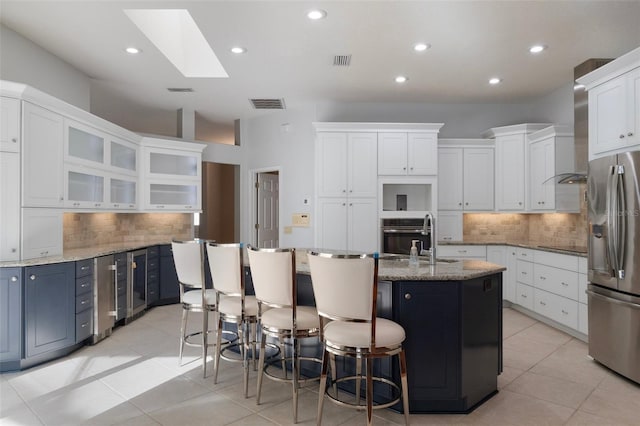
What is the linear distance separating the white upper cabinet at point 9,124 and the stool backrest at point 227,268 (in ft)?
6.50

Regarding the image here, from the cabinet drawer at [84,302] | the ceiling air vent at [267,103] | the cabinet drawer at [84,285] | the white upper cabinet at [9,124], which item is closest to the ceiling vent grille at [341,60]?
the ceiling air vent at [267,103]

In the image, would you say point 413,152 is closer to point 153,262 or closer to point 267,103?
point 267,103

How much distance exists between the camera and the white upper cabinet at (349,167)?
578 cm

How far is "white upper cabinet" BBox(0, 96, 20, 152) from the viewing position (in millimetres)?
3342

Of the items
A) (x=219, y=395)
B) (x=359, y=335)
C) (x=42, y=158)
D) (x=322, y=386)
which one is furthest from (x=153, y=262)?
(x=359, y=335)

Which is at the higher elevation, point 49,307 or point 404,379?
point 49,307

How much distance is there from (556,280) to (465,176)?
6.67 feet

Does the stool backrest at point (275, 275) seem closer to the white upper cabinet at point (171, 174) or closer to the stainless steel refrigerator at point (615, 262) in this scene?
the stainless steel refrigerator at point (615, 262)

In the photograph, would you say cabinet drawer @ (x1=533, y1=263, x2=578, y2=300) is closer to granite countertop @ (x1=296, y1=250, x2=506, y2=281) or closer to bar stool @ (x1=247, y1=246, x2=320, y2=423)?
granite countertop @ (x1=296, y1=250, x2=506, y2=281)

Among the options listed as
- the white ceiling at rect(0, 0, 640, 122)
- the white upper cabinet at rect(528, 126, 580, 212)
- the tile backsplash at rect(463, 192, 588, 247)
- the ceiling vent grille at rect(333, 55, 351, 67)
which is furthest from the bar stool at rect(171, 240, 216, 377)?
the tile backsplash at rect(463, 192, 588, 247)

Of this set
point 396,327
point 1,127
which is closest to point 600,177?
point 396,327

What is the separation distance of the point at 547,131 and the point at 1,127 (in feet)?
19.3

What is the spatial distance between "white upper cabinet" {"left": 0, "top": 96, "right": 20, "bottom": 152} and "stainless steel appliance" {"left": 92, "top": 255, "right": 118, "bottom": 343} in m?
1.29

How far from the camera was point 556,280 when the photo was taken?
179 inches
